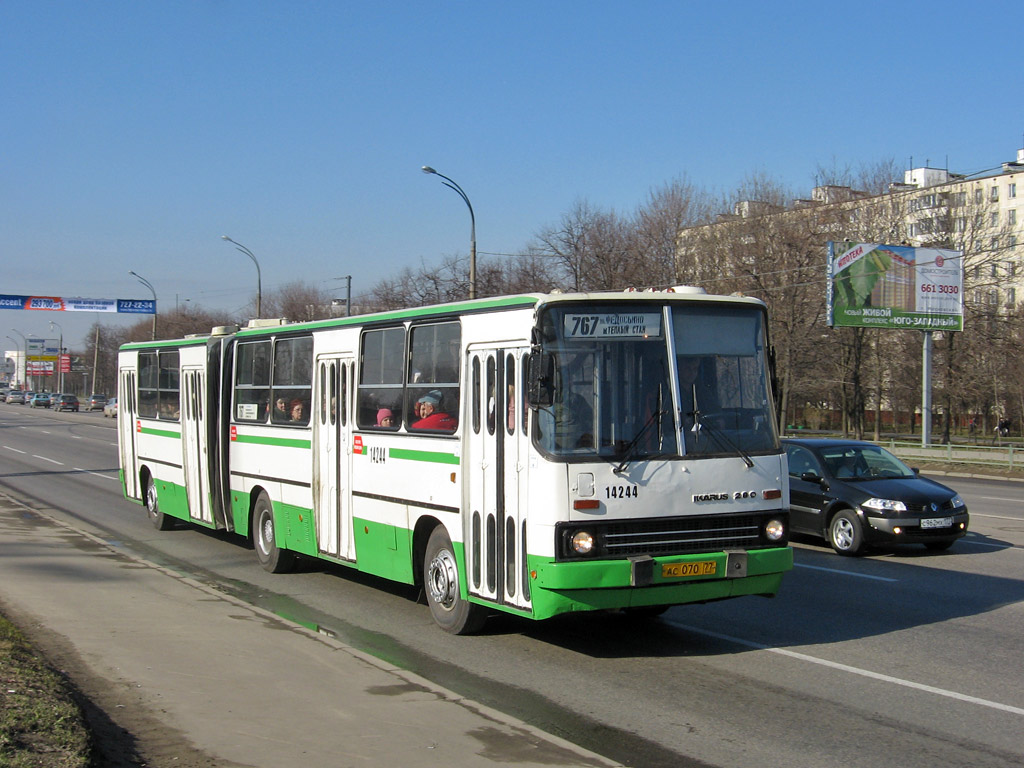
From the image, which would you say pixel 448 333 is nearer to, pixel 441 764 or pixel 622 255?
pixel 441 764

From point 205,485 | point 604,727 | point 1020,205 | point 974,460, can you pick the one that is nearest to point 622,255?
point 974,460

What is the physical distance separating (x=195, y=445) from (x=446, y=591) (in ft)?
24.8

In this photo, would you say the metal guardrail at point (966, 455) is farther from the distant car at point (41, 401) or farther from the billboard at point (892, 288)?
the distant car at point (41, 401)

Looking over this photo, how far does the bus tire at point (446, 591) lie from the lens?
910 cm

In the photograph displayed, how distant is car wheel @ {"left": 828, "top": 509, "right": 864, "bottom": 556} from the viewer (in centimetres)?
1386

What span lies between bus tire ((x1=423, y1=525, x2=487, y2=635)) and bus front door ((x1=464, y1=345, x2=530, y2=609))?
0.36 metres

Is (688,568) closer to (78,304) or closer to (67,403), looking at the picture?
(78,304)

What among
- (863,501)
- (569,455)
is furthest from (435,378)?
(863,501)

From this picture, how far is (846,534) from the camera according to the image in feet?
46.2

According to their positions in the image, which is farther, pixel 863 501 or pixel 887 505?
pixel 863 501

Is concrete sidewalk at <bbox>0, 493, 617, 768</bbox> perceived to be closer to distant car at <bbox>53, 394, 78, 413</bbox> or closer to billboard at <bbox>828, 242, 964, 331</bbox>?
billboard at <bbox>828, 242, 964, 331</bbox>

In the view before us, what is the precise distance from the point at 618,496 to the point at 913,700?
97.8 inches

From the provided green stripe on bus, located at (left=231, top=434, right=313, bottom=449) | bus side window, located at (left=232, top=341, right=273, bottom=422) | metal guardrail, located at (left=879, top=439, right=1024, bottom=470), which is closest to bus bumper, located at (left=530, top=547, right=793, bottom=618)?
green stripe on bus, located at (left=231, top=434, right=313, bottom=449)

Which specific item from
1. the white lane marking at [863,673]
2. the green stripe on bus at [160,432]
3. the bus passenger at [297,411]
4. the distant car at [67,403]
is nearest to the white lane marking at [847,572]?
the white lane marking at [863,673]
